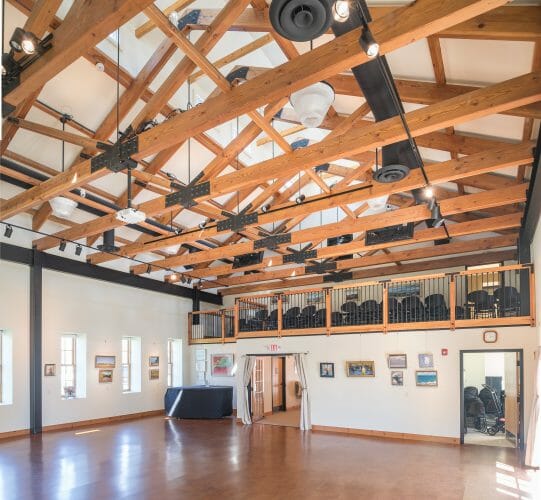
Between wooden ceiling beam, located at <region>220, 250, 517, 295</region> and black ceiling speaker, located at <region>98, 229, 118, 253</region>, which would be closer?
black ceiling speaker, located at <region>98, 229, 118, 253</region>

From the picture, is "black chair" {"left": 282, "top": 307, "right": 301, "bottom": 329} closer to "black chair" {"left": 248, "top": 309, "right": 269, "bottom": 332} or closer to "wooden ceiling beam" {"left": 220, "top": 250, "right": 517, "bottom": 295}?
"black chair" {"left": 248, "top": 309, "right": 269, "bottom": 332}

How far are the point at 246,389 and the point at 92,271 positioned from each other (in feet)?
17.8

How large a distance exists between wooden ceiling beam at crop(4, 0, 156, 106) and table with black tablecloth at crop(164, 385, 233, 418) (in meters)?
10.5

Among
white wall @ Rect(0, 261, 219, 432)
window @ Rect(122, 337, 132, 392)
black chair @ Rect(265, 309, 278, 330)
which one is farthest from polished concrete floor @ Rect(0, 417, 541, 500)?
black chair @ Rect(265, 309, 278, 330)

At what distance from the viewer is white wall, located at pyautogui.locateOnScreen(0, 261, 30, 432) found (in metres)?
10.2

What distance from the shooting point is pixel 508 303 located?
9.78 meters

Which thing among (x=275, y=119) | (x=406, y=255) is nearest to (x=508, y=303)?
(x=406, y=255)

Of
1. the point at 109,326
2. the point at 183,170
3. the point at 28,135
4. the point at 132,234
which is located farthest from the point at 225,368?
the point at 28,135

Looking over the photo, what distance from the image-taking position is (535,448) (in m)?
7.36

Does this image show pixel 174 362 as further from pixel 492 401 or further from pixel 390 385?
pixel 492 401

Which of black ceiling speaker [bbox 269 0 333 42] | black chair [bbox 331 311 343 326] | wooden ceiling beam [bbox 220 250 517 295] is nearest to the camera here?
black ceiling speaker [bbox 269 0 333 42]

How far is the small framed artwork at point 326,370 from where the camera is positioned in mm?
11156

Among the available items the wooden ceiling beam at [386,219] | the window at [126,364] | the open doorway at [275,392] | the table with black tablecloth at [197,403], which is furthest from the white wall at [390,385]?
the window at [126,364]

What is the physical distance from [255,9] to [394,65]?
1969 millimetres
